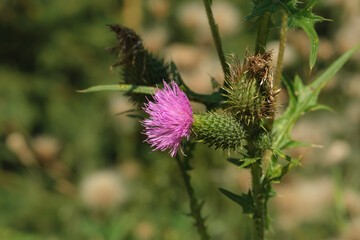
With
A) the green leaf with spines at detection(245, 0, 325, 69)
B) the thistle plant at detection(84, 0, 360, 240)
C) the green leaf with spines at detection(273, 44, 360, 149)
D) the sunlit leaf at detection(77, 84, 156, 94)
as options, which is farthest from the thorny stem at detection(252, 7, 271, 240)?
the sunlit leaf at detection(77, 84, 156, 94)

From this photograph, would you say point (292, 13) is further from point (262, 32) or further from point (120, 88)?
point (120, 88)

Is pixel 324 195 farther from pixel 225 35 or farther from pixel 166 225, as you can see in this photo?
pixel 225 35

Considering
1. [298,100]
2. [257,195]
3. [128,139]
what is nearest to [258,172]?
A: [257,195]

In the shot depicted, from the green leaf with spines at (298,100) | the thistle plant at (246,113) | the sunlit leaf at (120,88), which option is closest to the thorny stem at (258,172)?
the thistle plant at (246,113)

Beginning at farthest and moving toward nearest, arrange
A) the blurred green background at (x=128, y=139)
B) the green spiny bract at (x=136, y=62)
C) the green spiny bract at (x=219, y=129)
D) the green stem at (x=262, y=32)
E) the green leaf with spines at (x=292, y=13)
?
the blurred green background at (x=128, y=139), the green spiny bract at (x=136, y=62), the green stem at (x=262, y=32), the green spiny bract at (x=219, y=129), the green leaf with spines at (x=292, y=13)

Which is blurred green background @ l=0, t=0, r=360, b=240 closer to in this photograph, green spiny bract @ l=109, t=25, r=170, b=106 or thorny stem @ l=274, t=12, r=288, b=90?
thorny stem @ l=274, t=12, r=288, b=90

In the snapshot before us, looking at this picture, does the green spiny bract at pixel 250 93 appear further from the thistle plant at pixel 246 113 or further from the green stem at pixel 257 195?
the green stem at pixel 257 195

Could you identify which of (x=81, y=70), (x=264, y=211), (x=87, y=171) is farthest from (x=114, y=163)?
(x=264, y=211)

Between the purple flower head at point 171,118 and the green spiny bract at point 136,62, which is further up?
the green spiny bract at point 136,62
